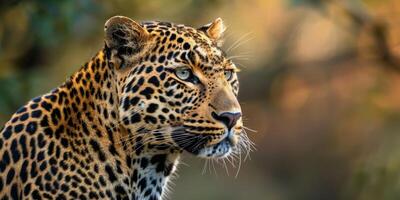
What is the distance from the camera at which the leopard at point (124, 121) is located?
733cm

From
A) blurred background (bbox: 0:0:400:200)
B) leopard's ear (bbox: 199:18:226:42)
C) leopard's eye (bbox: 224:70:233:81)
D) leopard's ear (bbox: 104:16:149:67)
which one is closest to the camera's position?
leopard's ear (bbox: 104:16:149:67)

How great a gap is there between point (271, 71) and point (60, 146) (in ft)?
52.9

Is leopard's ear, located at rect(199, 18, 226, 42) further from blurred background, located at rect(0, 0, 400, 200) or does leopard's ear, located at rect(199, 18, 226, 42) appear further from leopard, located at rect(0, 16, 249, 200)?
blurred background, located at rect(0, 0, 400, 200)

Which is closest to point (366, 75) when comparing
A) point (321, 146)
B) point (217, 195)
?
point (321, 146)

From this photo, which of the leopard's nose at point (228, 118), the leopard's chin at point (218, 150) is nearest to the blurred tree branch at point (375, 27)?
the leopard's chin at point (218, 150)

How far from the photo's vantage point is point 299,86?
24.9 meters

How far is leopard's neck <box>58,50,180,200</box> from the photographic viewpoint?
743 cm

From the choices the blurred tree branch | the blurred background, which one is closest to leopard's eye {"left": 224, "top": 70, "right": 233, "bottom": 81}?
the blurred background

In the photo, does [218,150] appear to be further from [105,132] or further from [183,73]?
[105,132]

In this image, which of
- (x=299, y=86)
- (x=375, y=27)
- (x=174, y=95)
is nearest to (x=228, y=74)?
(x=174, y=95)

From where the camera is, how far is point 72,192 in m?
7.29

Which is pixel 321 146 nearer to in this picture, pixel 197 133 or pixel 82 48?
pixel 82 48

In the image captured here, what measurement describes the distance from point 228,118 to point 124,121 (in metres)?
0.67

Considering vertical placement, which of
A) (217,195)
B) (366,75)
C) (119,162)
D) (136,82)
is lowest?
(217,195)
